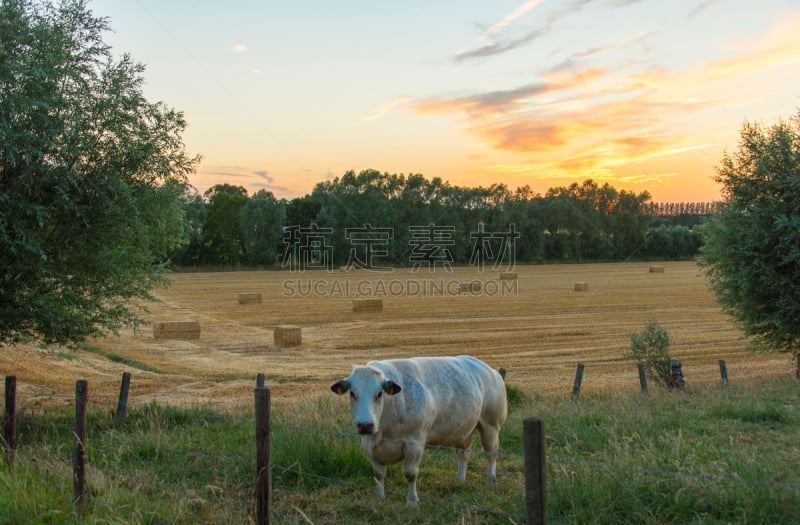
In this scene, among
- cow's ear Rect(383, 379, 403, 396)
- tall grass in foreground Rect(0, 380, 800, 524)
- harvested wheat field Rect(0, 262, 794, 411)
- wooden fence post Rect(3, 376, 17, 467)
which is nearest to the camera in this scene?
tall grass in foreground Rect(0, 380, 800, 524)

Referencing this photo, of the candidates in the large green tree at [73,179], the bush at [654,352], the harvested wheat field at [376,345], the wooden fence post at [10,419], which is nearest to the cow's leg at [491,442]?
the wooden fence post at [10,419]

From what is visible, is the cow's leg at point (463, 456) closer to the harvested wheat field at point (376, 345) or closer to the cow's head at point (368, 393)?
the cow's head at point (368, 393)

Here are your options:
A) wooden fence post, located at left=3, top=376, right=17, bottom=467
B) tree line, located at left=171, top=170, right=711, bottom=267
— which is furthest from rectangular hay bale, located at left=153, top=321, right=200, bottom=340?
tree line, located at left=171, top=170, right=711, bottom=267

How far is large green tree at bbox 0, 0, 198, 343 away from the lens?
36.6ft

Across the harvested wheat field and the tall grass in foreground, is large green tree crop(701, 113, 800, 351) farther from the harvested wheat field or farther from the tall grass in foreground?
the tall grass in foreground

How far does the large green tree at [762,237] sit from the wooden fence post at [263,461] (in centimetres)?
1681

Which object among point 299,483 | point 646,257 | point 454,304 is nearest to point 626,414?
point 299,483

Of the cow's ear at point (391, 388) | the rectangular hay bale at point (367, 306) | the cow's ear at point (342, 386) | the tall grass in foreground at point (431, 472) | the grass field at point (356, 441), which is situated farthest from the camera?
the rectangular hay bale at point (367, 306)

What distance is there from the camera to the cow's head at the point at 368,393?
21.0 feet

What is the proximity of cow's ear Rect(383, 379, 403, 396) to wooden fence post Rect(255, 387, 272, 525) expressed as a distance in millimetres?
1607

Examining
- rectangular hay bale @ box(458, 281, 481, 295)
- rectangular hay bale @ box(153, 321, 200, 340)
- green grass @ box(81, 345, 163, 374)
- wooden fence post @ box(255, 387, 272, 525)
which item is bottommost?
green grass @ box(81, 345, 163, 374)

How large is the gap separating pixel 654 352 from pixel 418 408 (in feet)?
37.3

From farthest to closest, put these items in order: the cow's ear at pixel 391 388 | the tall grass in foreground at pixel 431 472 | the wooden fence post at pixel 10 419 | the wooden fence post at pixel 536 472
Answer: the wooden fence post at pixel 10 419 → the cow's ear at pixel 391 388 → the tall grass in foreground at pixel 431 472 → the wooden fence post at pixel 536 472

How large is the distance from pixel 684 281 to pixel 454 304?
100 ft
